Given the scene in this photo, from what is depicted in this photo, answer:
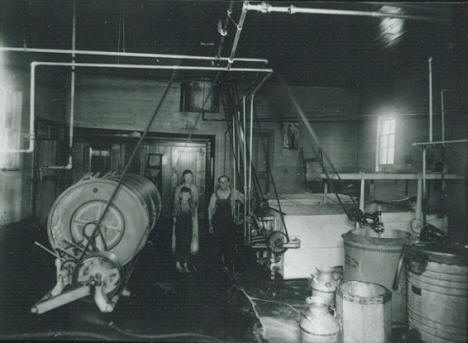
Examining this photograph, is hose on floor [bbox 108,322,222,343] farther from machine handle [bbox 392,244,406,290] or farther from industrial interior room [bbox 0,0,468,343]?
machine handle [bbox 392,244,406,290]

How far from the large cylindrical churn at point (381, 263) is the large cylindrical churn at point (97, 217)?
3.12 meters

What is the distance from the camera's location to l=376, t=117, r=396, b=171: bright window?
379 inches

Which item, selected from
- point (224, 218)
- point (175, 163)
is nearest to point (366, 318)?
point (224, 218)

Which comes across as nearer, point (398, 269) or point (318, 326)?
point (318, 326)

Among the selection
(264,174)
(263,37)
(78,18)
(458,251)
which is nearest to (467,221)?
(458,251)

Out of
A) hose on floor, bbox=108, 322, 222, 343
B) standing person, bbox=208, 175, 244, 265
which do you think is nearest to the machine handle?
hose on floor, bbox=108, 322, 222, 343

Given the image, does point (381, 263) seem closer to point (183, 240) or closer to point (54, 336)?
point (183, 240)

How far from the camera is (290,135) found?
35.5 feet

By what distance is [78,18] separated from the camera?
6.02 metres

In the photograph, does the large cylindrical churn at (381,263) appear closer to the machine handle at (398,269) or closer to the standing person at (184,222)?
the machine handle at (398,269)

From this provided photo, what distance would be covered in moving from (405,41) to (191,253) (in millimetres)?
6987

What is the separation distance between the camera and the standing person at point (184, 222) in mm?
6402

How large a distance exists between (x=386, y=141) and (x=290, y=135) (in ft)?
9.97

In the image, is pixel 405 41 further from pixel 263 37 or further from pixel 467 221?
pixel 467 221
